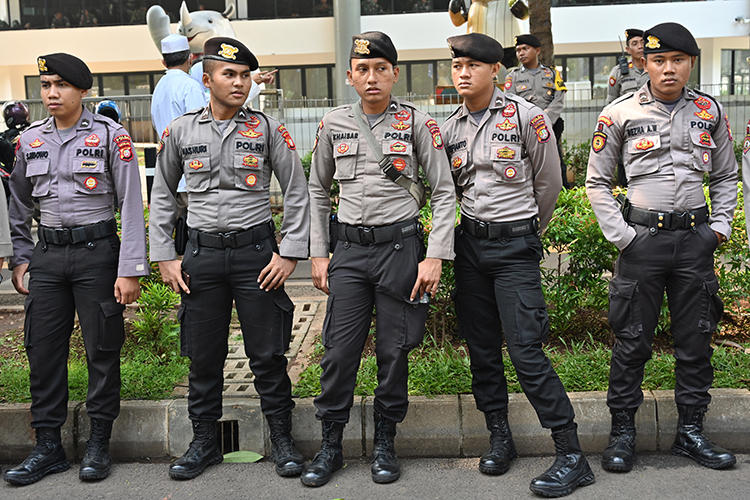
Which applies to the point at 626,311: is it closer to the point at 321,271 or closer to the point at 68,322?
the point at 321,271

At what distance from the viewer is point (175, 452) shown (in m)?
4.64

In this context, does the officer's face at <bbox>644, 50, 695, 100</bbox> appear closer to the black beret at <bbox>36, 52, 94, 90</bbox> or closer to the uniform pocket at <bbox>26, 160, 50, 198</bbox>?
the black beret at <bbox>36, 52, 94, 90</bbox>

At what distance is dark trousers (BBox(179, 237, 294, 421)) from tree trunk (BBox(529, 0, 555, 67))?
286 inches

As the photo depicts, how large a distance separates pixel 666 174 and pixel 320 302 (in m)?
3.31

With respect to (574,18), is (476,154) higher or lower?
lower

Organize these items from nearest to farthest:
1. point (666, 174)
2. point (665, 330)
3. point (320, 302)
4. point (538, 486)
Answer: point (538, 486)
point (666, 174)
point (665, 330)
point (320, 302)

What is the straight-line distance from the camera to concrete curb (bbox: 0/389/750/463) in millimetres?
4523

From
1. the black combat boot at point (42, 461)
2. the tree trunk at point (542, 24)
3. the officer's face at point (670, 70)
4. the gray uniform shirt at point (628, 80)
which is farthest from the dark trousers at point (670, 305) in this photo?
the tree trunk at point (542, 24)

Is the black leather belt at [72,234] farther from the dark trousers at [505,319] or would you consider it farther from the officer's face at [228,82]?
the dark trousers at [505,319]

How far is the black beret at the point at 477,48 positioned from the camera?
416cm

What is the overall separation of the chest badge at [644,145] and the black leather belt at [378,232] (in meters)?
1.13

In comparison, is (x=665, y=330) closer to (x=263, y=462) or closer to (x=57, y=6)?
(x=263, y=462)

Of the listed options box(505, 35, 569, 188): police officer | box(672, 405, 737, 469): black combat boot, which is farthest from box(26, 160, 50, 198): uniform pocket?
box(505, 35, 569, 188): police officer

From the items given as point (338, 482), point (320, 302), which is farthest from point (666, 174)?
point (320, 302)
